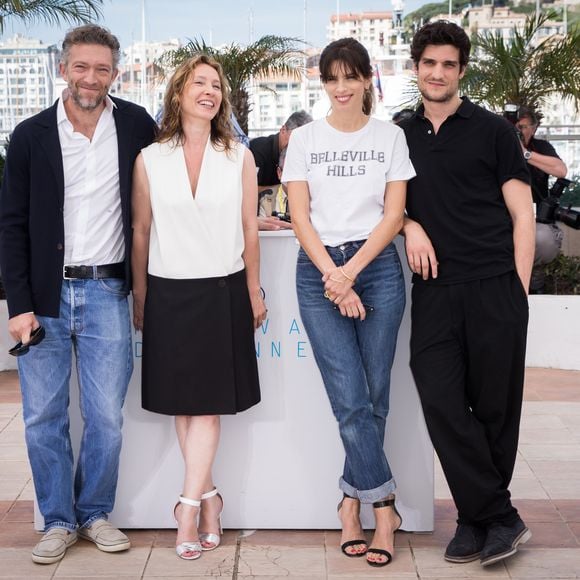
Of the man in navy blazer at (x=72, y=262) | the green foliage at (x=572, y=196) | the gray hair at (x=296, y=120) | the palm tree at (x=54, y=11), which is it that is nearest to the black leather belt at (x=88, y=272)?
the man in navy blazer at (x=72, y=262)

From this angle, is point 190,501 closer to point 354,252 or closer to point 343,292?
point 343,292

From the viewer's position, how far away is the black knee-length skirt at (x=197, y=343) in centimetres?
335

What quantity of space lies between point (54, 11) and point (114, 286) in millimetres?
6664

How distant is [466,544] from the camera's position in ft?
11.1

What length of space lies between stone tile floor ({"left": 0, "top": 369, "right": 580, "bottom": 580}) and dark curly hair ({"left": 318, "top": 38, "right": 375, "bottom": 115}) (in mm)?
1655

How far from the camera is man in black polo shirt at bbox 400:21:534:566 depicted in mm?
3219

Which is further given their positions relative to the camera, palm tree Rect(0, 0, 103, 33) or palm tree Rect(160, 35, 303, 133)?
palm tree Rect(160, 35, 303, 133)

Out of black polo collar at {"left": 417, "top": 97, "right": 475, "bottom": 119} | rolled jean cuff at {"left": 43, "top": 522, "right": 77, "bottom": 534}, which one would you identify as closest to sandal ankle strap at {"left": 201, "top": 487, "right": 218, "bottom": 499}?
rolled jean cuff at {"left": 43, "top": 522, "right": 77, "bottom": 534}

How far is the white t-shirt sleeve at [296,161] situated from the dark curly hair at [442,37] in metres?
0.47

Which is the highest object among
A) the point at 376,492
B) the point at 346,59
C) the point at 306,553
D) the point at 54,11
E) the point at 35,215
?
the point at 54,11

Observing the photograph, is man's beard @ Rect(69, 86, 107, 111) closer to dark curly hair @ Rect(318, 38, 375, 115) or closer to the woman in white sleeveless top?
the woman in white sleeveless top

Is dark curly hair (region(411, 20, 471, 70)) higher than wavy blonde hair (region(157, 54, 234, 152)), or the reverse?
dark curly hair (region(411, 20, 471, 70))

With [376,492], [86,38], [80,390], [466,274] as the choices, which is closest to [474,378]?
[466,274]

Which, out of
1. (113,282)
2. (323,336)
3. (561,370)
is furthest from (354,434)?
(561,370)
